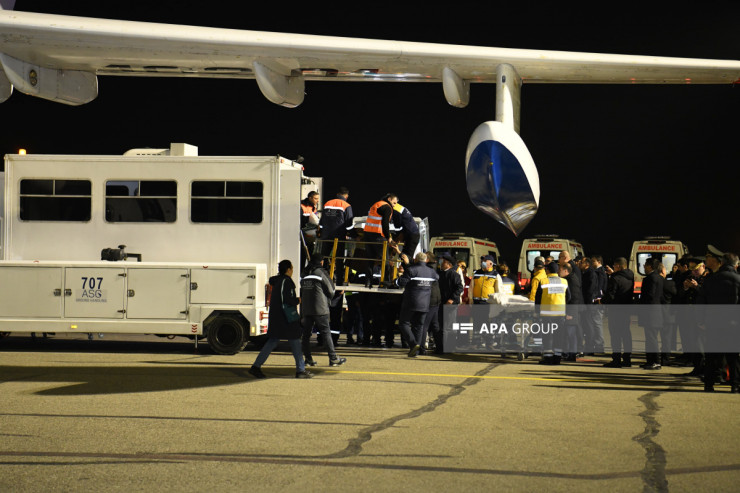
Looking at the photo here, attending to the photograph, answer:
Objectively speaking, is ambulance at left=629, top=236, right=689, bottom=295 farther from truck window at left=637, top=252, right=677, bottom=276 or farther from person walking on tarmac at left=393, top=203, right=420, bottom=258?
person walking on tarmac at left=393, top=203, right=420, bottom=258

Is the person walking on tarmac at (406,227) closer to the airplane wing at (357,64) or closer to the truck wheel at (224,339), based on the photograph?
the truck wheel at (224,339)

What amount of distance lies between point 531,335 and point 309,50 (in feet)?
29.8

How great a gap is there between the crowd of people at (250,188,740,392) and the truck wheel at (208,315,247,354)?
1201 mm

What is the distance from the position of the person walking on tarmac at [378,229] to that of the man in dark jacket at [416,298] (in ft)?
1.68

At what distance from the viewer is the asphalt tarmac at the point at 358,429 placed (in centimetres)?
555

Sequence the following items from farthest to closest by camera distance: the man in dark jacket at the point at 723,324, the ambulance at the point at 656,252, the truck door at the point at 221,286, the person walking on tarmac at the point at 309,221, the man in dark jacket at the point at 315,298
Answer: the ambulance at the point at 656,252
the person walking on tarmac at the point at 309,221
the truck door at the point at 221,286
the man in dark jacket at the point at 315,298
the man in dark jacket at the point at 723,324

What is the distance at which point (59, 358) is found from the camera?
1303 centimetres

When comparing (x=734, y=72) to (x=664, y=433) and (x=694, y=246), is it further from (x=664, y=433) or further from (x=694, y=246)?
(x=694, y=246)

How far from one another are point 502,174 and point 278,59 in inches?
85.4

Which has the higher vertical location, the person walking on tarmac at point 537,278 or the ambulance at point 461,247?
the ambulance at point 461,247

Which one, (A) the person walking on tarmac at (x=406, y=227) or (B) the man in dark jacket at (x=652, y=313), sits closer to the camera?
(B) the man in dark jacket at (x=652, y=313)

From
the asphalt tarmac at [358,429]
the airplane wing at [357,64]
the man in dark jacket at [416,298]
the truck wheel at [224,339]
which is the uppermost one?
the airplane wing at [357,64]

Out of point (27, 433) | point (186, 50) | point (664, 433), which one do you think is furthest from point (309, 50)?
point (664, 433)

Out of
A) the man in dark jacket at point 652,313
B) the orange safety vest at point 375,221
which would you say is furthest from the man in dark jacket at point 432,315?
the man in dark jacket at point 652,313
